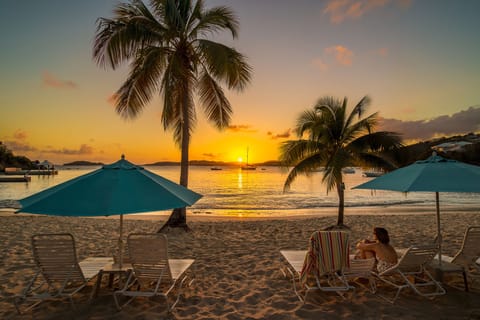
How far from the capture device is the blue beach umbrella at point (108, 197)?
3215mm

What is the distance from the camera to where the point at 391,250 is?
459 cm

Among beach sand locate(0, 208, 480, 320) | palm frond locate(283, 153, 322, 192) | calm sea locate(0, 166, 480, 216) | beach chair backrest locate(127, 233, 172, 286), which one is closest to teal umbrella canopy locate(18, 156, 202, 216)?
beach chair backrest locate(127, 233, 172, 286)

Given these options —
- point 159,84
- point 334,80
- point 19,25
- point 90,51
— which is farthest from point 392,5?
point 19,25

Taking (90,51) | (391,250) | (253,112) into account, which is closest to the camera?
(391,250)

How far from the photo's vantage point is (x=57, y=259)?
12.3 feet

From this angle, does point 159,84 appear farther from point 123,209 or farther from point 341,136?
point 123,209

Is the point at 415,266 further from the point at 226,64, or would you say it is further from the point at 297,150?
the point at 226,64

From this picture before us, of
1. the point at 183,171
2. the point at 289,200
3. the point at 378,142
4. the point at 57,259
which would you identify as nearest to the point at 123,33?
the point at 183,171

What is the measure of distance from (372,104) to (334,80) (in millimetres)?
3166

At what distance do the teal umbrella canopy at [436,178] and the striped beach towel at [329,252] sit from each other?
3.86 feet

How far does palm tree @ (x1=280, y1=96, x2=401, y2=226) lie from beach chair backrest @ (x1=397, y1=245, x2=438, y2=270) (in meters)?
6.03

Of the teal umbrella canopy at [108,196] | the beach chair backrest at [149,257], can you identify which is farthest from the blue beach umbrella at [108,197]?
the beach chair backrest at [149,257]

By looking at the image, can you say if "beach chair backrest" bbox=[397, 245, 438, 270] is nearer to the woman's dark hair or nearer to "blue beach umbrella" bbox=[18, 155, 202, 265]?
the woman's dark hair

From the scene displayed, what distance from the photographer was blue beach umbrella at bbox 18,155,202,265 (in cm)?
321
